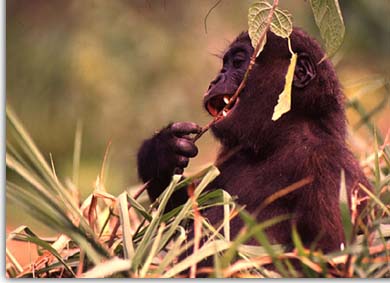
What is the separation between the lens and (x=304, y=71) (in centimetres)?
466

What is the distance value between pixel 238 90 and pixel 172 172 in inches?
21.9

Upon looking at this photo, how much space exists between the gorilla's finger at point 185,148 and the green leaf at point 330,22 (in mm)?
879

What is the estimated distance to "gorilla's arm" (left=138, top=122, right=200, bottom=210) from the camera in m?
4.66

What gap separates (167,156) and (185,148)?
120 mm

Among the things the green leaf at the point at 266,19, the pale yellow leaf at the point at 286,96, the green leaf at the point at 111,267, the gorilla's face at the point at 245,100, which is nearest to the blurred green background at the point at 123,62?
the gorilla's face at the point at 245,100

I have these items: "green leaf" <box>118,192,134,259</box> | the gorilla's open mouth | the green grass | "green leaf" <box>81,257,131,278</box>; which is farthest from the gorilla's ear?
"green leaf" <box>81,257,131,278</box>

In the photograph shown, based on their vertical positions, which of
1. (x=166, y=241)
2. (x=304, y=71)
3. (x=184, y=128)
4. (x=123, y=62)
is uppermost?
(x=123, y=62)

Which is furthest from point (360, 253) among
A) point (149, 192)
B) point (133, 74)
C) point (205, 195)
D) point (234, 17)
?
point (133, 74)

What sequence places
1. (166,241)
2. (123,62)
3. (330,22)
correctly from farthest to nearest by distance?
(123,62) → (330,22) → (166,241)

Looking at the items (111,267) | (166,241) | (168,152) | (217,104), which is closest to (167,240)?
(166,241)

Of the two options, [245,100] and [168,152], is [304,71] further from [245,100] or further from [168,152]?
[168,152]

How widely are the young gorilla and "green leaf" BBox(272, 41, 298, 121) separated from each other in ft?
0.65

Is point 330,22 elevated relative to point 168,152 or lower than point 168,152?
elevated

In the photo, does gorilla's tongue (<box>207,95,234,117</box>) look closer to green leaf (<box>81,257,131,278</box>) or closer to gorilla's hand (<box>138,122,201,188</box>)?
gorilla's hand (<box>138,122,201,188</box>)
